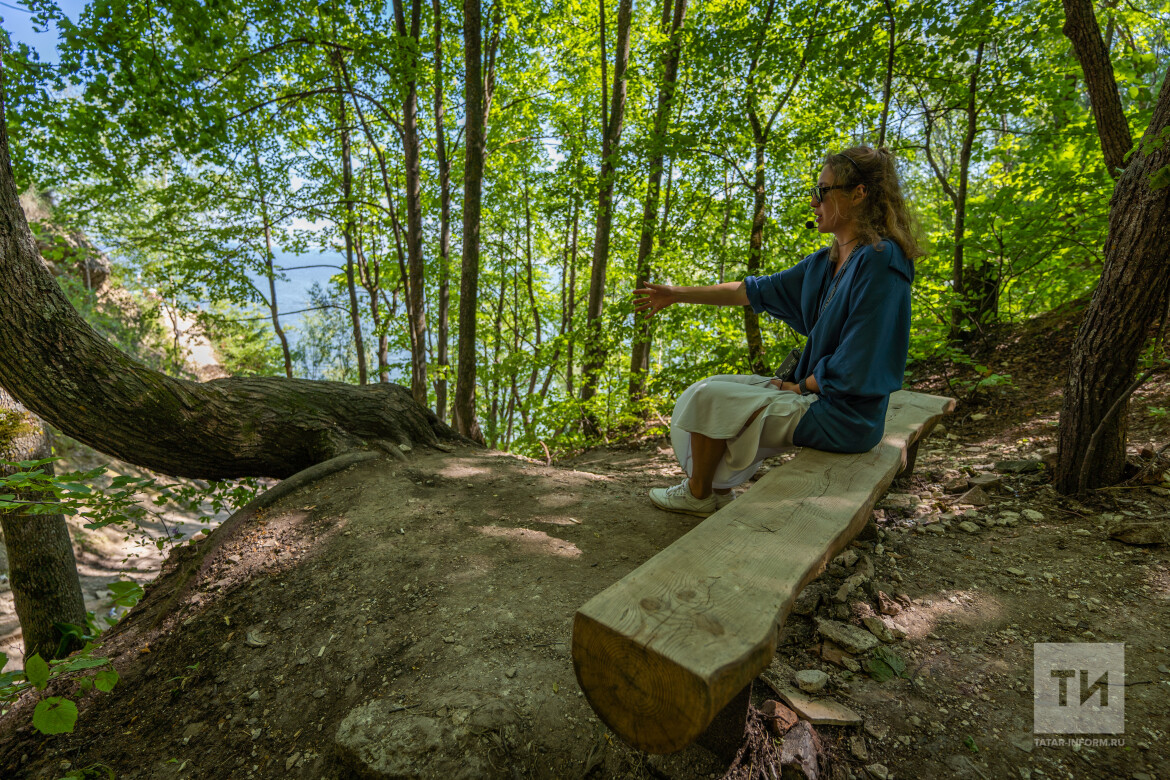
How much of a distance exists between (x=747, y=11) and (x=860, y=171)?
17.5ft

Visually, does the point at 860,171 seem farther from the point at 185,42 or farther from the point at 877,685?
the point at 185,42

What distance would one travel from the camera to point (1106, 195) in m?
4.36

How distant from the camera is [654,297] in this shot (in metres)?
3.10

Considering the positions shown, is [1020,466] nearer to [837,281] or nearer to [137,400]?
[837,281]

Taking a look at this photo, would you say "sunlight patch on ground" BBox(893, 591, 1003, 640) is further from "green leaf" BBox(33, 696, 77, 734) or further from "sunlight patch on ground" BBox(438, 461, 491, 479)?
"green leaf" BBox(33, 696, 77, 734)

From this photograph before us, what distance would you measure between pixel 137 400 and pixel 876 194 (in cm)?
418

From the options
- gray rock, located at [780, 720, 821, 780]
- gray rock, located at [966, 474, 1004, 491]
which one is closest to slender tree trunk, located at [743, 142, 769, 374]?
gray rock, located at [966, 474, 1004, 491]

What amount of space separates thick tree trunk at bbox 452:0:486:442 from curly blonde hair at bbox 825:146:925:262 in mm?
4107

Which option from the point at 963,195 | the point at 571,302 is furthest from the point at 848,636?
the point at 571,302

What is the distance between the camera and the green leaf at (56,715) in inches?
57.1

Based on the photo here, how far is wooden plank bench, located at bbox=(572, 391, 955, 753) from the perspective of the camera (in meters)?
1.04

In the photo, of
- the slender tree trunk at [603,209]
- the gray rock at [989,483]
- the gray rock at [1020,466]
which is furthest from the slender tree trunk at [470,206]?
the gray rock at [1020,466]

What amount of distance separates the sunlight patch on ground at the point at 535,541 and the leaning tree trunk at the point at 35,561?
3.29 metres

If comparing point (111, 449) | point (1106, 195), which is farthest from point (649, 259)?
point (111, 449)
